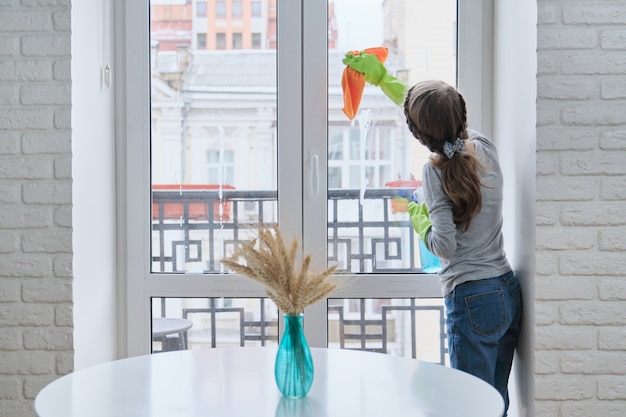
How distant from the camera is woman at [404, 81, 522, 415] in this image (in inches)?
91.3

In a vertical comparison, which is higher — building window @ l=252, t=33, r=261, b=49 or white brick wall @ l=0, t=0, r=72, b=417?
building window @ l=252, t=33, r=261, b=49

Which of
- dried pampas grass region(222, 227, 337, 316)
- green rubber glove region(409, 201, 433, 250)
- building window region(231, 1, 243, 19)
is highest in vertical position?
building window region(231, 1, 243, 19)

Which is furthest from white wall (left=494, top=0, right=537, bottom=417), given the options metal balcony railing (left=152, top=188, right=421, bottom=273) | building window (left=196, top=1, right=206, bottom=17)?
building window (left=196, top=1, right=206, bottom=17)

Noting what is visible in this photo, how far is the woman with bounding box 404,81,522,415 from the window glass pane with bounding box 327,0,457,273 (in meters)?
0.41

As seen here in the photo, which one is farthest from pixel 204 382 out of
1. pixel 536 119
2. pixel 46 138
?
pixel 536 119

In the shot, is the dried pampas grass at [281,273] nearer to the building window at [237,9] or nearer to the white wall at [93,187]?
the white wall at [93,187]

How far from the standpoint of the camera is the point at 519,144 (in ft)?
8.20

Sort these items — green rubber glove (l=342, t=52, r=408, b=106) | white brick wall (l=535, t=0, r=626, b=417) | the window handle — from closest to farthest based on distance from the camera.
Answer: white brick wall (l=535, t=0, r=626, b=417)
green rubber glove (l=342, t=52, r=408, b=106)
the window handle

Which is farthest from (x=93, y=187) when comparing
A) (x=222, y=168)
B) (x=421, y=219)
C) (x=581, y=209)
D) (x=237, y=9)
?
(x=581, y=209)

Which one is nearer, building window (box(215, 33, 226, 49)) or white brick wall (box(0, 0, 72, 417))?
white brick wall (box(0, 0, 72, 417))

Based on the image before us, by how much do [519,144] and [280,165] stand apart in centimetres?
83

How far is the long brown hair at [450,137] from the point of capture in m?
2.31

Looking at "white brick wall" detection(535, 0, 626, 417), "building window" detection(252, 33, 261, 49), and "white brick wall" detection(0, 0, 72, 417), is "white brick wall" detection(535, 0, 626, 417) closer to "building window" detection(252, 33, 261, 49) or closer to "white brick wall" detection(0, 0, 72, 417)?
"building window" detection(252, 33, 261, 49)

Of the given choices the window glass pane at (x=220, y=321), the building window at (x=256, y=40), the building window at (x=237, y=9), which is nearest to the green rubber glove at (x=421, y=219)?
the window glass pane at (x=220, y=321)
